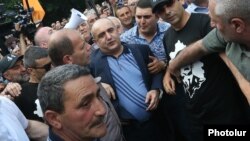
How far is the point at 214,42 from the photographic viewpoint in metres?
2.59

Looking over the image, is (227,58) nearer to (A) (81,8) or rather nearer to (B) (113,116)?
(B) (113,116)

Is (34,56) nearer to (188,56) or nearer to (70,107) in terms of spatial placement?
(188,56)

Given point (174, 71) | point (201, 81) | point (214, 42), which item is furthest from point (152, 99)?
point (214, 42)

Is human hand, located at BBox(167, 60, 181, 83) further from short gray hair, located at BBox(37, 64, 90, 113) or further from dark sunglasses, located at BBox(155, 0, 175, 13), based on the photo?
short gray hair, located at BBox(37, 64, 90, 113)

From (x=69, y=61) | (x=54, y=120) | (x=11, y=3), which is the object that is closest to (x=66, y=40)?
(x=69, y=61)

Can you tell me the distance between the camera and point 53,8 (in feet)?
73.4

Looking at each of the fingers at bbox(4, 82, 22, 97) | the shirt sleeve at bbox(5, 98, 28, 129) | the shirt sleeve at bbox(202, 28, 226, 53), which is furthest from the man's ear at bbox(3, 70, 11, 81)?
the shirt sleeve at bbox(202, 28, 226, 53)

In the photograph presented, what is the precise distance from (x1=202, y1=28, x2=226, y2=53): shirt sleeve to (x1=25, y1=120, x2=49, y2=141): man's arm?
159cm

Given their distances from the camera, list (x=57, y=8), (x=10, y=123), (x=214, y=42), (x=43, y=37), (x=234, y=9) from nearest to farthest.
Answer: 1. (x=234, y=9)
2. (x=214, y=42)
3. (x=10, y=123)
4. (x=43, y=37)
5. (x=57, y=8)

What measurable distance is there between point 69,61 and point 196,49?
1058 mm

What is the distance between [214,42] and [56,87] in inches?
43.4

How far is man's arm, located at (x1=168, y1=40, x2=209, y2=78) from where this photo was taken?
8.99 feet

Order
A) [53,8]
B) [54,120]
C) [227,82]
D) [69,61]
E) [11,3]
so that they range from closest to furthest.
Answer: [54,120]
[227,82]
[69,61]
[11,3]
[53,8]

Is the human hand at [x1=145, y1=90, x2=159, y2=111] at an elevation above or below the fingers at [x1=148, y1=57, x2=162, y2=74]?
below
